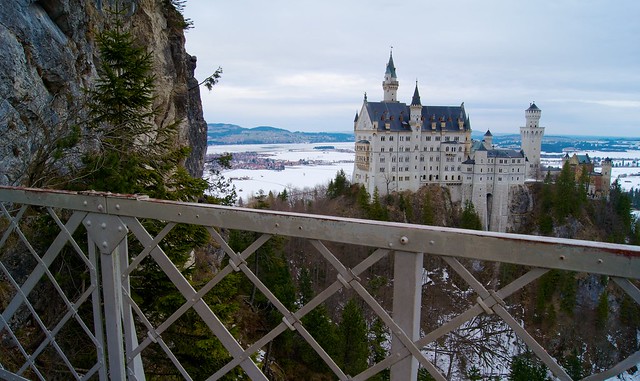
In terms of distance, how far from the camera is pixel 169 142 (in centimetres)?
866

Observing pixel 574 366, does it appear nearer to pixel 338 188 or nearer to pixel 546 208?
pixel 338 188

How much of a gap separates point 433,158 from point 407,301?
59410mm

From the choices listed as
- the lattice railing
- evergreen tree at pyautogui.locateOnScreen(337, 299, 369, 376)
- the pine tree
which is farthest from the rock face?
the pine tree

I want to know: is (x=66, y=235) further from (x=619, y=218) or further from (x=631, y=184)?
(x=631, y=184)

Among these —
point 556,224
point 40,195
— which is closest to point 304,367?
point 40,195

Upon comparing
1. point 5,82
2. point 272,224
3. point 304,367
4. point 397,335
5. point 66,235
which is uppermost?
point 5,82

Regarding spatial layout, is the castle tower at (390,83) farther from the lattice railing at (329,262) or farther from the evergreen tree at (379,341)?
the lattice railing at (329,262)

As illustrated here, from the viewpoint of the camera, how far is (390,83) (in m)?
64.1

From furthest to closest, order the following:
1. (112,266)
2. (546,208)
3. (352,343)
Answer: (546,208) → (352,343) → (112,266)

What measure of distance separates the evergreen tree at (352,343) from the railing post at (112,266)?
1704 cm

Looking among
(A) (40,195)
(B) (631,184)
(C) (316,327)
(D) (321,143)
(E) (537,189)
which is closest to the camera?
(A) (40,195)

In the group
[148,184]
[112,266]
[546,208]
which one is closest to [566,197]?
[546,208]

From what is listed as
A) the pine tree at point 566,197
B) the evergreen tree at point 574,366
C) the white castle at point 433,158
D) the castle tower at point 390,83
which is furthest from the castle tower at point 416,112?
the evergreen tree at point 574,366

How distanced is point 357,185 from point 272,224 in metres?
59.1
